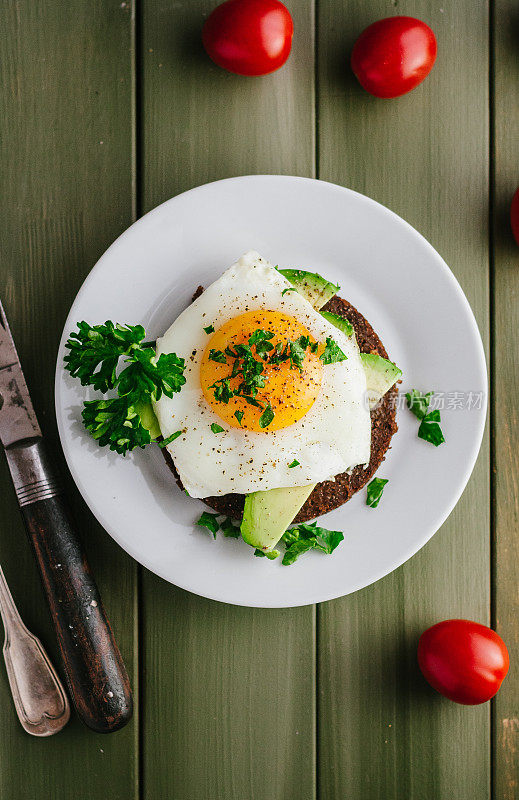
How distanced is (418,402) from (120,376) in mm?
966

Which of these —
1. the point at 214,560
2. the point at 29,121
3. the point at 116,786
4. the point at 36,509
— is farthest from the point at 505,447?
the point at 29,121

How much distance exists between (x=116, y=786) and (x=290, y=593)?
0.93 m

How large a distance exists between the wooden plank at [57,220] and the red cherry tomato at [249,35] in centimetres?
34

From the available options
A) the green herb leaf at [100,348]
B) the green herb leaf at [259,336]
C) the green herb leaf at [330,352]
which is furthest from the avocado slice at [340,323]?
the green herb leaf at [100,348]

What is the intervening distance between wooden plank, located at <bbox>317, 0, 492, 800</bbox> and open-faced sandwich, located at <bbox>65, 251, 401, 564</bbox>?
49cm

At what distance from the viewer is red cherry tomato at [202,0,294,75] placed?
209 cm

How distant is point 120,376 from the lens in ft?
6.23

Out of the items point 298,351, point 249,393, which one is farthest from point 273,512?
point 298,351

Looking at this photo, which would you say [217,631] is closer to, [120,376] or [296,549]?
[296,549]

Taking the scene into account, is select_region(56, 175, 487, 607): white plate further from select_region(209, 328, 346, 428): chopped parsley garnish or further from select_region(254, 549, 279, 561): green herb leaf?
select_region(209, 328, 346, 428): chopped parsley garnish

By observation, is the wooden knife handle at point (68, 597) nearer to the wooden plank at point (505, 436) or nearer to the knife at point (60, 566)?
the knife at point (60, 566)

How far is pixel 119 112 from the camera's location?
2.27m

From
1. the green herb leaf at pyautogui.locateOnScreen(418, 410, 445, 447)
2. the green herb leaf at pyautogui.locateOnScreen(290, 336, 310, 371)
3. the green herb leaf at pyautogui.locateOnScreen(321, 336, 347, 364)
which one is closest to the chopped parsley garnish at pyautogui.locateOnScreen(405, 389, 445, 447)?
the green herb leaf at pyautogui.locateOnScreen(418, 410, 445, 447)

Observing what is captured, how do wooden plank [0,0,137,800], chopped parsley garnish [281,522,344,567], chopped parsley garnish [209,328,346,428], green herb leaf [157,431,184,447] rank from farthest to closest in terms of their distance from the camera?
wooden plank [0,0,137,800]
chopped parsley garnish [281,522,344,567]
green herb leaf [157,431,184,447]
chopped parsley garnish [209,328,346,428]
